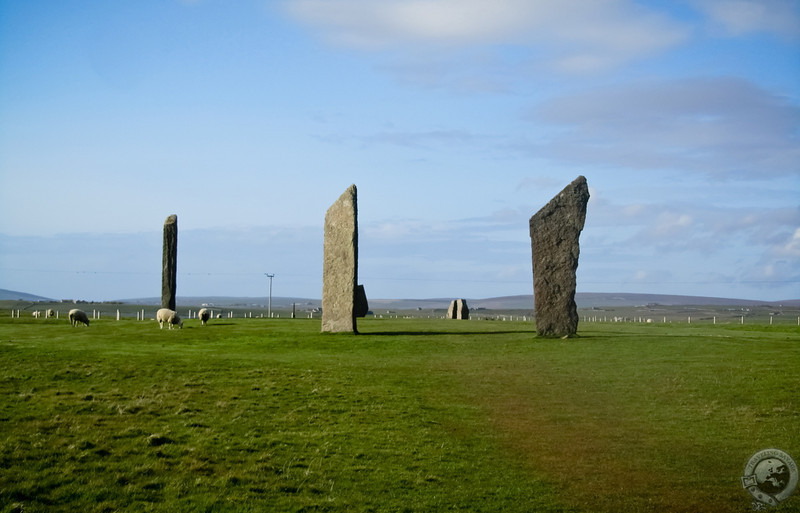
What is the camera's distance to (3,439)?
12.1 metres

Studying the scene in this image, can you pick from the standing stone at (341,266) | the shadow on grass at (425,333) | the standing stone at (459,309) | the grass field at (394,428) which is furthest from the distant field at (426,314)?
the grass field at (394,428)

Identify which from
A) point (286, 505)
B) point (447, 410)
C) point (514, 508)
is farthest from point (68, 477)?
point (447, 410)

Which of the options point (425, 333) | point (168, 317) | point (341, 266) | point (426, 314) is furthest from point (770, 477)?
point (426, 314)

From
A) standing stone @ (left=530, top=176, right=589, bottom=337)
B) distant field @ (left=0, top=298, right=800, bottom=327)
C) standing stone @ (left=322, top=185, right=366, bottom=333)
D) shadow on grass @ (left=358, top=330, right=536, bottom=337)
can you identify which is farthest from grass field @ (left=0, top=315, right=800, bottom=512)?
distant field @ (left=0, top=298, right=800, bottom=327)

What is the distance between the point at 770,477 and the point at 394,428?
20.3 ft

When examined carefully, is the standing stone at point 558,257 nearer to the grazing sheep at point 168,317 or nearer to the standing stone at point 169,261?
the grazing sheep at point 168,317

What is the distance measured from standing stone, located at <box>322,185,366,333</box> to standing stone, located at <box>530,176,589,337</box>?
24.0 ft

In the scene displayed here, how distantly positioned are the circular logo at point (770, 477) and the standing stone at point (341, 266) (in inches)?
817

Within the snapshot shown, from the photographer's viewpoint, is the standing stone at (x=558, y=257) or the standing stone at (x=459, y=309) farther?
the standing stone at (x=459, y=309)

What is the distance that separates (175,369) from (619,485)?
41.9 feet

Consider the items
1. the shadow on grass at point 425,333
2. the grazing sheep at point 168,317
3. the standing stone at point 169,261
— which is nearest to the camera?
the shadow on grass at point 425,333

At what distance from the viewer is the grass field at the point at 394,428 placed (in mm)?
10297

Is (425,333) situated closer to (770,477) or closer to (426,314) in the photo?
(770,477)

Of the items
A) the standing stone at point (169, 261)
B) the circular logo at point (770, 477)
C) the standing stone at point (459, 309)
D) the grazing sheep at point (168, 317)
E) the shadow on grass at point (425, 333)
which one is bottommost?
the circular logo at point (770, 477)
